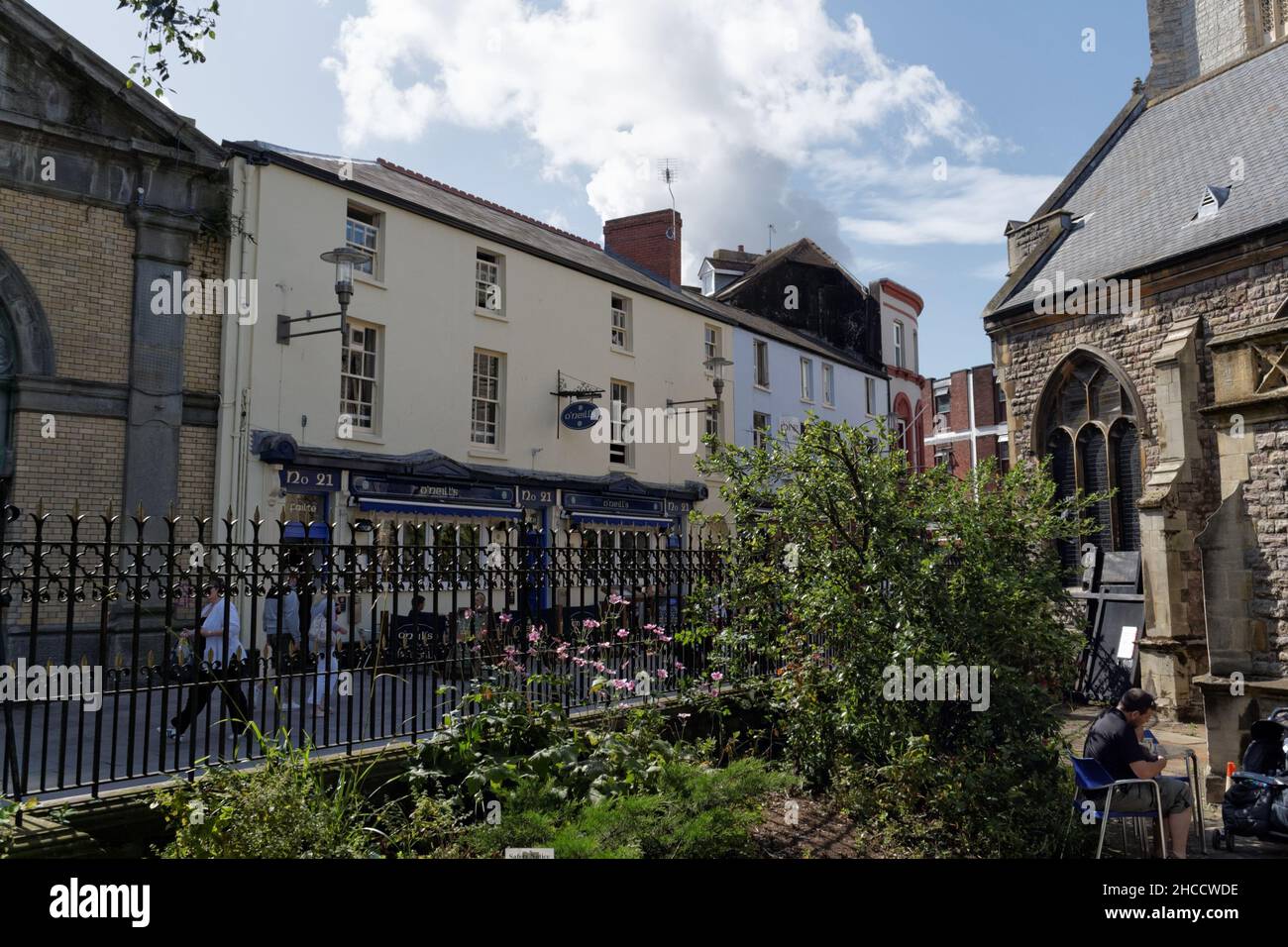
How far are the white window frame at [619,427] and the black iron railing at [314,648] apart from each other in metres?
12.1

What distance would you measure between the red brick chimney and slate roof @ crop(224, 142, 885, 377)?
2.01 feet

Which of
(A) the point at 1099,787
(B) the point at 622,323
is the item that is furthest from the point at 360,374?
(A) the point at 1099,787

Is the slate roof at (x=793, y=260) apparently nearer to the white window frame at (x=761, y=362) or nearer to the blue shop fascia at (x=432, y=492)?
the white window frame at (x=761, y=362)

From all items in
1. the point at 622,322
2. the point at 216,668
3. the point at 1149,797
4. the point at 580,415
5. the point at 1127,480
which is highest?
the point at 622,322

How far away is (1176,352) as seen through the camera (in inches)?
605

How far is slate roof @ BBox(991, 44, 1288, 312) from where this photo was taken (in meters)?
15.9

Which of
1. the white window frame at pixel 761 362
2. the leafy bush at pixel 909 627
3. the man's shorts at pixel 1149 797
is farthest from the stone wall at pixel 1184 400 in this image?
the white window frame at pixel 761 362

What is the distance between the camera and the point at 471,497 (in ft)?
59.1

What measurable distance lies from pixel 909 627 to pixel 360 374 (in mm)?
12660

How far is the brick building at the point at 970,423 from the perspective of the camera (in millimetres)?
43562

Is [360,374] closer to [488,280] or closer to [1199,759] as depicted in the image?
[488,280]

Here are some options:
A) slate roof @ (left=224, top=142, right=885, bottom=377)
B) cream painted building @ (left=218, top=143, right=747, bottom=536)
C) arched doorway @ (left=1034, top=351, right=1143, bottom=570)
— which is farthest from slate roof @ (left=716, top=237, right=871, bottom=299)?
arched doorway @ (left=1034, top=351, right=1143, bottom=570)
